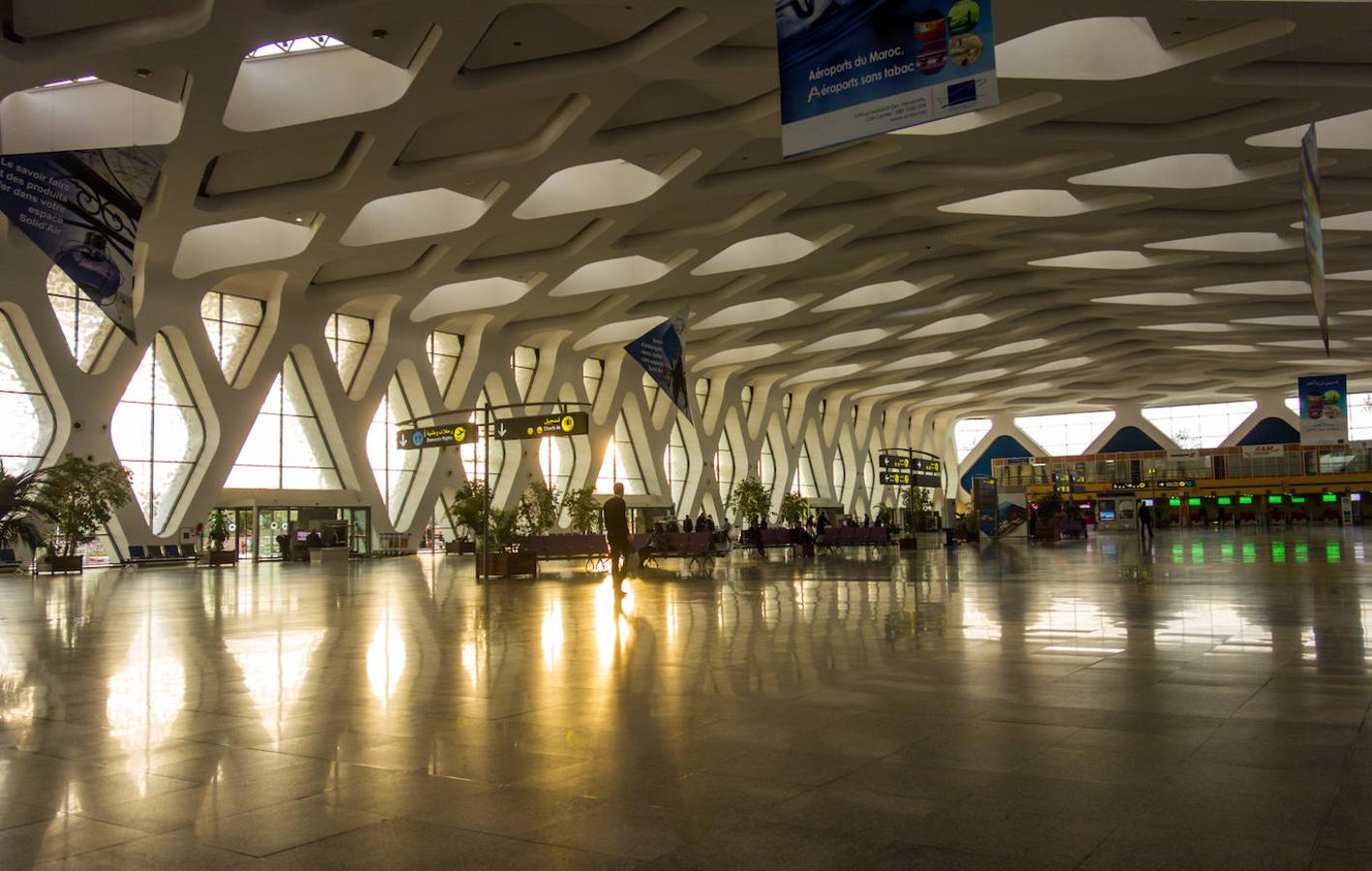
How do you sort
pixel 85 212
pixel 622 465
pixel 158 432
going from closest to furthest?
pixel 85 212
pixel 158 432
pixel 622 465

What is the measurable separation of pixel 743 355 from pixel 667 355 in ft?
100

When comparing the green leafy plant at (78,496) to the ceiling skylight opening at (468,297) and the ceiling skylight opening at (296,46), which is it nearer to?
the ceiling skylight opening at (296,46)

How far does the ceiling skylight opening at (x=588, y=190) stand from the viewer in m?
24.8


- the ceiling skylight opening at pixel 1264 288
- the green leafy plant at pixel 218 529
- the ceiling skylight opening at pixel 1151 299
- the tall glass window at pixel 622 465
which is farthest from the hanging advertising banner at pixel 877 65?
the tall glass window at pixel 622 465

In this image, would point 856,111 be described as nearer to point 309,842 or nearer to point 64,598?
point 309,842

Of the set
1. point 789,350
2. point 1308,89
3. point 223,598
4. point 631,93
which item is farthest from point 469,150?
point 789,350

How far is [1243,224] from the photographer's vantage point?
29188 mm

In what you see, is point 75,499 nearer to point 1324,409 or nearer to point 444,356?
point 444,356

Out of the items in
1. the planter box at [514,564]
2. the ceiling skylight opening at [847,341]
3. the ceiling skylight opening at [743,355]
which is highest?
the ceiling skylight opening at [847,341]

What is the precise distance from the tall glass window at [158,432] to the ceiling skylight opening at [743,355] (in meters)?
22.1

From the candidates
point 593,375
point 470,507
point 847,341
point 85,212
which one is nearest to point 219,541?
point 470,507

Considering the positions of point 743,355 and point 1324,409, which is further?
point 743,355

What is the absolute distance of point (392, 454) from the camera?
37406 millimetres

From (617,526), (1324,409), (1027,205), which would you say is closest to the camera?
(617,526)
